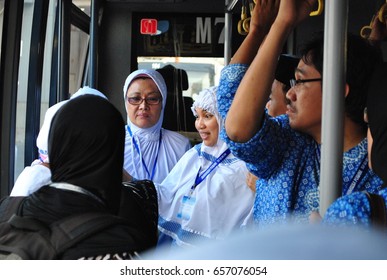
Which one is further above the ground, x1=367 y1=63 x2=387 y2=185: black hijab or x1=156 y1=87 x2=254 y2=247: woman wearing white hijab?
x1=367 y1=63 x2=387 y2=185: black hijab

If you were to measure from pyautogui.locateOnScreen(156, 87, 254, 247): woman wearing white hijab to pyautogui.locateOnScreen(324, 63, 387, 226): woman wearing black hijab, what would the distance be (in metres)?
1.20

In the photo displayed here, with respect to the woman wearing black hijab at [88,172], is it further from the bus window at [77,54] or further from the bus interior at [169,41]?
the bus window at [77,54]

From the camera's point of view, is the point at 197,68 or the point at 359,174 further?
the point at 197,68

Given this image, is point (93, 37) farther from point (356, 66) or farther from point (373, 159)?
point (373, 159)

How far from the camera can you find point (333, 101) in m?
1.40

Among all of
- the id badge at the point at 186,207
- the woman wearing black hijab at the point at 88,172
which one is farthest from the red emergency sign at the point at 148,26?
the woman wearing black hijab at the point at 88,172

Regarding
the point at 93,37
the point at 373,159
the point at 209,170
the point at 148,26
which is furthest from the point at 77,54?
the point at 373,159

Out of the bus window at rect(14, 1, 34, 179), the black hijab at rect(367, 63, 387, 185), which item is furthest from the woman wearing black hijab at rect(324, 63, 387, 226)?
the bus window at rect(14, 1, 34, 179)

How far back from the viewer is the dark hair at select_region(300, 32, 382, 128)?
158 cm

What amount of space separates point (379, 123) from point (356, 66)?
431 millimetres

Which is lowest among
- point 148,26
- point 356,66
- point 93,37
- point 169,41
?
point 356,66

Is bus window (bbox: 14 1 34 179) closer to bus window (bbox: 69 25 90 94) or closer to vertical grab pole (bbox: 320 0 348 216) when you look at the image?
bus window (bbox: 69 25 90 94)

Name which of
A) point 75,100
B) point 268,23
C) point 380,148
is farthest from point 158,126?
point 380,148
